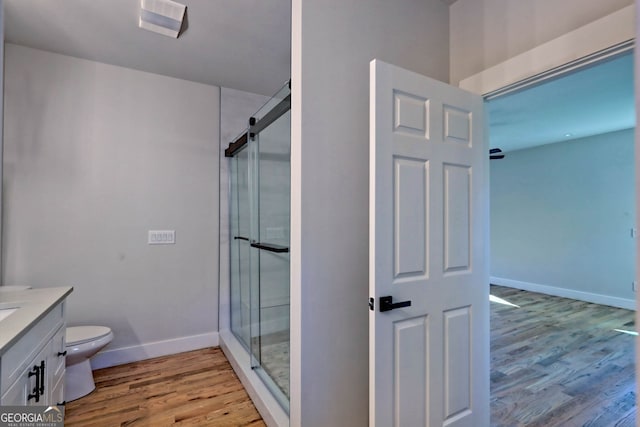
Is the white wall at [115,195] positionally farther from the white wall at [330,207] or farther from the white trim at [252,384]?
the white wall at [330,207]

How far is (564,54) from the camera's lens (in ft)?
4.50

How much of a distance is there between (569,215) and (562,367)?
3.24 metres

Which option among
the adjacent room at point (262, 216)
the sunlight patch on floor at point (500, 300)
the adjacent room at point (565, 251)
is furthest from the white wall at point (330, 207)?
the sunlight patch on floor at point (500, 300)

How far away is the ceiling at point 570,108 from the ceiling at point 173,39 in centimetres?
178

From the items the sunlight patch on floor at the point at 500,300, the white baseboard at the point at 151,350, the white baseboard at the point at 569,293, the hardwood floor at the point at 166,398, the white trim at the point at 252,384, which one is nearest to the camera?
the white trim at the point at 252,384

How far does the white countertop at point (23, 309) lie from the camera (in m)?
1.09

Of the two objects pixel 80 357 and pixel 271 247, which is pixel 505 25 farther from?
pixel 80 357

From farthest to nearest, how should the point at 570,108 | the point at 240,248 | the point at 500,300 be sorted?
1. the point at 500,300
2. the point at 570,108
3. the point at 240,248

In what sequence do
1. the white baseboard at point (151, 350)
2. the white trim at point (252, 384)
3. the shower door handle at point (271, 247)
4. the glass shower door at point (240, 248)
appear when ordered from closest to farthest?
the white trim at point (252, 384) → the shower door handle at point (271, 247) → the white baseboard at point (151, 350) → the glass shower door at point (240, 248)

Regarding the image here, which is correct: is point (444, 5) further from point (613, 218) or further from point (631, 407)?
point (613, 218)

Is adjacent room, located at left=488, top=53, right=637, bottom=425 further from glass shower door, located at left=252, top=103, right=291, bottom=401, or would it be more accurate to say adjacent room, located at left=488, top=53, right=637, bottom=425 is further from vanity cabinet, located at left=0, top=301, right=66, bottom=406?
vanity cabinet, located at left=0, top=301, right=66, bottom=406

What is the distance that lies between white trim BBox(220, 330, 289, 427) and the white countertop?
4.19 ft

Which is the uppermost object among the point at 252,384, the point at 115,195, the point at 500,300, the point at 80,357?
the point at 115,195
